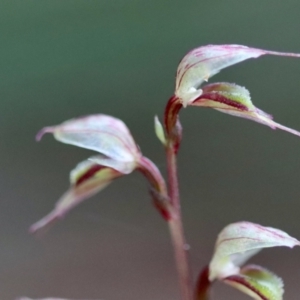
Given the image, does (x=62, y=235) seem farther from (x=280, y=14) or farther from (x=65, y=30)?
(x=280, y=14)

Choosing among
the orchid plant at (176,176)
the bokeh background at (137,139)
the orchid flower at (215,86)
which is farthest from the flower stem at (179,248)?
the bokeh background at (137,139)

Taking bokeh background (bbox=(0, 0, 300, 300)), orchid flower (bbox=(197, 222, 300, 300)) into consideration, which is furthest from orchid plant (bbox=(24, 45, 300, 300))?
bokeh background (bbox=(0, 0, 300, 300))

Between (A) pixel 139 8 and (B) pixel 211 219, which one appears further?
(B) pixel 211 219

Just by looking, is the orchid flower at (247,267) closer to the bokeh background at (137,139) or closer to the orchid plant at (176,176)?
the orchid plant at (176,176)

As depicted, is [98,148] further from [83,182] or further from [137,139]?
[137,139]

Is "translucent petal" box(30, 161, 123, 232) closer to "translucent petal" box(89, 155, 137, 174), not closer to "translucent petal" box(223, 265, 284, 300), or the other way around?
"translucent petal" box(89, 155, 137, 174)

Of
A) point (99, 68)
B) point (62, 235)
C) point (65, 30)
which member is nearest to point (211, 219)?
point (62, 235)
